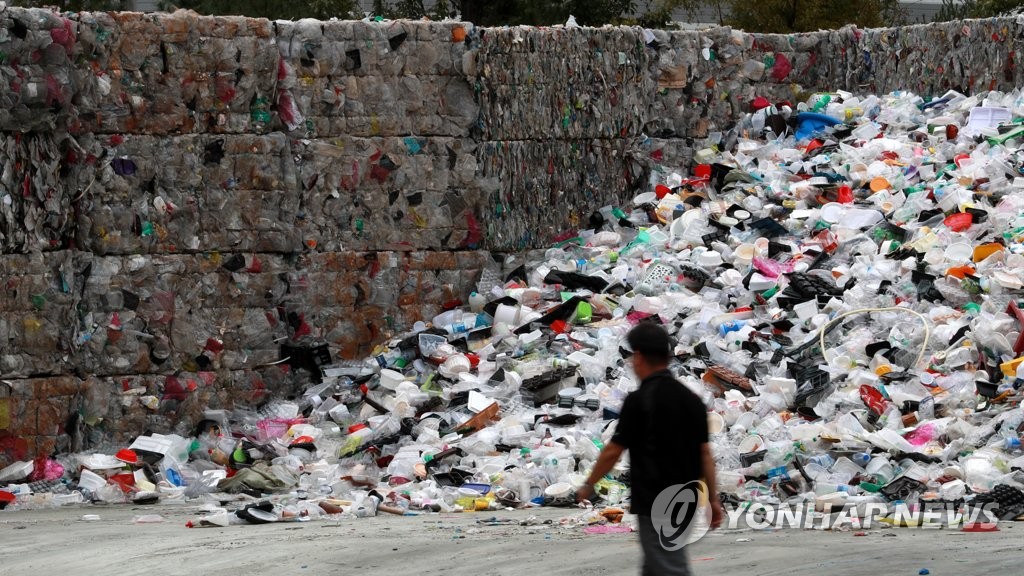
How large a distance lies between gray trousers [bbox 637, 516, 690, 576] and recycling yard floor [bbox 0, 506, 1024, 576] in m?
1.33

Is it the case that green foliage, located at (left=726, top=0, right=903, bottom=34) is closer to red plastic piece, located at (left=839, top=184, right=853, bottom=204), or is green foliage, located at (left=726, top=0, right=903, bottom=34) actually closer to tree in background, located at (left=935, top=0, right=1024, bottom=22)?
tree in background, located at (left=935, top=0, right=1024, bottom=22)

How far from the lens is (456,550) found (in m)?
6.24

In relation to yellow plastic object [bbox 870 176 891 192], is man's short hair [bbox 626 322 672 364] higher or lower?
lower

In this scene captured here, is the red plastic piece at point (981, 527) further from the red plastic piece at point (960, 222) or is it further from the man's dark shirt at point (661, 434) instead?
the red plastic piece at point (960, 222)

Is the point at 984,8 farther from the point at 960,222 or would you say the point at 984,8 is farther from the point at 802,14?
the point at 960,222

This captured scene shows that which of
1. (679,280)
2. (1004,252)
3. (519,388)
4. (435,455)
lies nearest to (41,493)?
(435,455)

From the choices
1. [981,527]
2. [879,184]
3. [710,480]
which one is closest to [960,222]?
[879,184]

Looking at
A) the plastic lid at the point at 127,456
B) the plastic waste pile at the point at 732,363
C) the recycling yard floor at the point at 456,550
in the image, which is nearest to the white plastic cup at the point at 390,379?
the plastic waste pile at the point at 732,363

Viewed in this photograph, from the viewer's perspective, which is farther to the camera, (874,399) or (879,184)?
(879,184)

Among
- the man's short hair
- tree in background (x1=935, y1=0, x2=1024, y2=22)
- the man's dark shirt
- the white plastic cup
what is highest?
tree in background (x1=935, y1=0, x2=1024, y2=22)

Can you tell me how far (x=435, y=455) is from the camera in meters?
8.18

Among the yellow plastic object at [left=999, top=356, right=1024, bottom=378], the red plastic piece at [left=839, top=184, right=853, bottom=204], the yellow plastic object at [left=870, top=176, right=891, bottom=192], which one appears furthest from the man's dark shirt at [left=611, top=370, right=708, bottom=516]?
the yellow plastic object at [left=870, top=176, right=891, bottom=192]

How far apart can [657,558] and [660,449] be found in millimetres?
352

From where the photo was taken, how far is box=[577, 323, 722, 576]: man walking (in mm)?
4398
